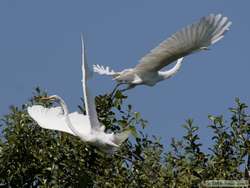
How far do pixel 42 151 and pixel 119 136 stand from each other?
1.00 meters

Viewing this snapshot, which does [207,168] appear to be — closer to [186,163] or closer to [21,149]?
[186,163]

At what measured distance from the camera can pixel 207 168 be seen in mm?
10953

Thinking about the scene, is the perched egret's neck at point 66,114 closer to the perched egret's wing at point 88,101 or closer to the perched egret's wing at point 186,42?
the perched egret's wing at point 88,101

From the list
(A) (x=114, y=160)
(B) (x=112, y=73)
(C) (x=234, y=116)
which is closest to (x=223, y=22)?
(C) (x=234, y=116)

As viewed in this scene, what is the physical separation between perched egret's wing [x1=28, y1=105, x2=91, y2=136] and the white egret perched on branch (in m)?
1.06

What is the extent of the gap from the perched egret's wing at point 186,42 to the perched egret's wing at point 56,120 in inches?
44.4

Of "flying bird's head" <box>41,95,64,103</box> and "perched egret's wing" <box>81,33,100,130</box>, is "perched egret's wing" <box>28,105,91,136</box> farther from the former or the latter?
"perched egret's wing" <box>81,33,100,130</box>

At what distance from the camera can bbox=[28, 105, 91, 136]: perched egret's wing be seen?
39.6 feet

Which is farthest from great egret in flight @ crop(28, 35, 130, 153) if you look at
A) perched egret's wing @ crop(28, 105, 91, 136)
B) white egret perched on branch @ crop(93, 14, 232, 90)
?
white egret perched on branch @ crop(93, 14, 232, 90)

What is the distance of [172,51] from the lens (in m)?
12.5

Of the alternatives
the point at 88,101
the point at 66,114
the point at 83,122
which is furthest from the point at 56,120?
the point at 88,101

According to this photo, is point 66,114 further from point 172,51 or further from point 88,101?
point 172,51

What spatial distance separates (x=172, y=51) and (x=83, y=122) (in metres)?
1.40

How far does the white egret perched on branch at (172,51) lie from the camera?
11498 millimetres
